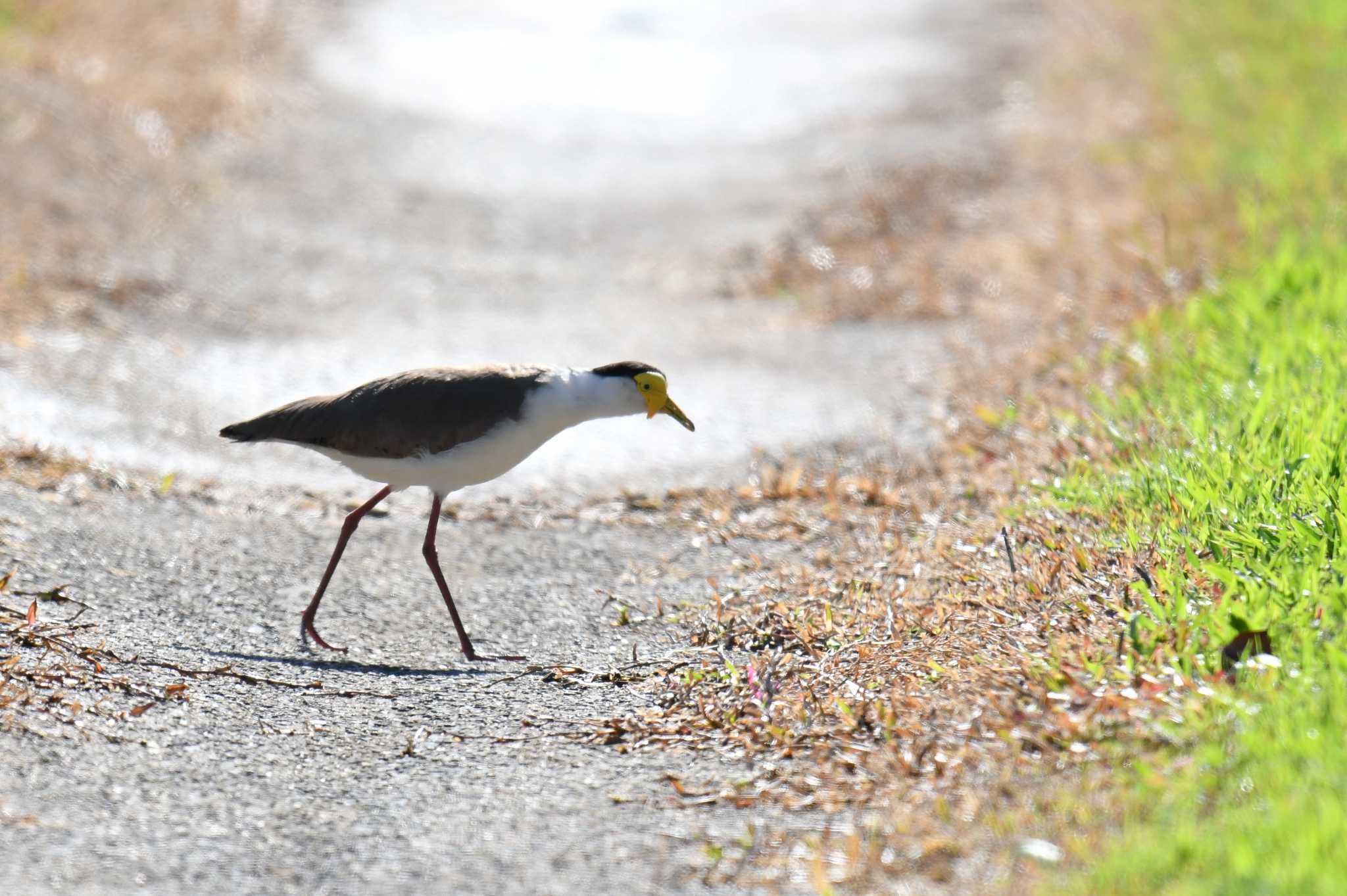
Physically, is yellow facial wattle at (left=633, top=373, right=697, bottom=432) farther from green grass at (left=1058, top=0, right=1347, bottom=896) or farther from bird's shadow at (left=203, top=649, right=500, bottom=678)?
green grass at (left=1058, top=0, right=1347, bottom=896)

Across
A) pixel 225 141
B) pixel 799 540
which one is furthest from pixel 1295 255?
pixel 225 141

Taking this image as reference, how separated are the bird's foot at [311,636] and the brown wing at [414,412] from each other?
603 millimetres

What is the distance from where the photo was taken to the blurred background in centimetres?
752

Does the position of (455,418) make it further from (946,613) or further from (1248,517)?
(1248,517)

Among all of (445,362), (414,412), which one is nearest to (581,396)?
(414,412)

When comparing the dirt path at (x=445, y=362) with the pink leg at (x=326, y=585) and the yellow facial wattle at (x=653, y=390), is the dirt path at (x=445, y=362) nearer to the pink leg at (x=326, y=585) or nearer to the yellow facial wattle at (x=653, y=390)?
the pink leg at (x=326, y=585)

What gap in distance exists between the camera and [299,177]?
11117 mm

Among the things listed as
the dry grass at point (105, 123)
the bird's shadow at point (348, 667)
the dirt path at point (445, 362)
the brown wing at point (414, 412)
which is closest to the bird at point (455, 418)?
the brown wing at point (414, 412)

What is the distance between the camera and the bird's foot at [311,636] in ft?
16.3

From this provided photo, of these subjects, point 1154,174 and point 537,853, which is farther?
point 1154,174

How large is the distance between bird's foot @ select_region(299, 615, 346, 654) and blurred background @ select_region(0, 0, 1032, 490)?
1675 mm

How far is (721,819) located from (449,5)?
44.1 ft

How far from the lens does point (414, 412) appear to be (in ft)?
16.7

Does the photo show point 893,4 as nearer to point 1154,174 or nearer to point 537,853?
point 1154,174
